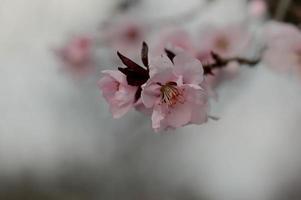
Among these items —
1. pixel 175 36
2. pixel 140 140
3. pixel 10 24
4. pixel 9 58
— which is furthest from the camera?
pixel 140 140

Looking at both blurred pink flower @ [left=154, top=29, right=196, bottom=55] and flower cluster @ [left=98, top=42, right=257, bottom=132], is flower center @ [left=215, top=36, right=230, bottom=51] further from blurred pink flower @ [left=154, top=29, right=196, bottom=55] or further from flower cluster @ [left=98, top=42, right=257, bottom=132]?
flower cluster @ [left=98, top=42, right=257, bottom=132]

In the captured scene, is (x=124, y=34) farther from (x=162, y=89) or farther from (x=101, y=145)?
(x=101, y=145)

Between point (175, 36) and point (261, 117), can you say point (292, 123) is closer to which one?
point (261, 117)

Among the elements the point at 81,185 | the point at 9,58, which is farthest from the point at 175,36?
the point at 81,185

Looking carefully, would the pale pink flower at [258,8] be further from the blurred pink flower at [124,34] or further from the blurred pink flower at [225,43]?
the blurred pink flower at [124,34]

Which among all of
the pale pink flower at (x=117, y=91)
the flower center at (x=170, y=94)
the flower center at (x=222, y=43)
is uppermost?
the flower center at (x=170, y=94)

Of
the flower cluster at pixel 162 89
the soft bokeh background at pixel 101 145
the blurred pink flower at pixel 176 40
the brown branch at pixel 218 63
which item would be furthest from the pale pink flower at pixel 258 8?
the soft bokeh background at pixel 101 145
